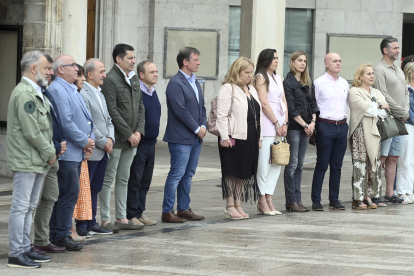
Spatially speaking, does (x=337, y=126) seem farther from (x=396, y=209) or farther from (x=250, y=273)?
(x=250, y=273)

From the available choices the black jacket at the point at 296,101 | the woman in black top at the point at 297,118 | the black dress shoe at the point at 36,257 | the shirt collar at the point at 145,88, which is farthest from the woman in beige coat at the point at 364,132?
the black dress shoe at the point at 36,257

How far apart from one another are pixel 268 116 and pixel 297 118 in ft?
1.43

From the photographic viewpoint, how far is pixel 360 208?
9836 millimetres

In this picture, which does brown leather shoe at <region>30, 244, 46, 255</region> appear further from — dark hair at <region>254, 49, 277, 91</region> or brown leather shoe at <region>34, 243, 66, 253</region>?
dark hair at <region>254, 49, 277, 91</region>

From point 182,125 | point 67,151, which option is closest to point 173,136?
point 182,125

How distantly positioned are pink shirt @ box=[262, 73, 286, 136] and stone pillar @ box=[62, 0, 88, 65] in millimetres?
3649

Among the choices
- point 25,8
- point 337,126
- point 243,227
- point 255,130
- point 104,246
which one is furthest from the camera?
point 25,8

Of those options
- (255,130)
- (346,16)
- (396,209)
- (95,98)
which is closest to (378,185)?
(396,209)

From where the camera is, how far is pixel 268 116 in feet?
30.0

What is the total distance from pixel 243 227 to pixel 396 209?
262 cm

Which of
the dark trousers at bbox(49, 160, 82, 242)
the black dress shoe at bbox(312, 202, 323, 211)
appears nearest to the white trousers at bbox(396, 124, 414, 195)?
the black dress shoe at bbox(312, 202, 323, 211)

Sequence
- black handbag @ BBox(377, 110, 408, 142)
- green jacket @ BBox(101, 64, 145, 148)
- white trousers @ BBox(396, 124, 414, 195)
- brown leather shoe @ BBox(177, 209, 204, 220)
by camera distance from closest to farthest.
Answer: green jacket @ BBox(101, 64, 145, 148)
brown leather shoe @ BBox(177, 209, 204, 220)
black handbag @ BBox(377, 110, 408, 142)
white trousers @ BBox(396, 124, 414, 195)

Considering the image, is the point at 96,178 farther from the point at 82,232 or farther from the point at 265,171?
the point at 265,171

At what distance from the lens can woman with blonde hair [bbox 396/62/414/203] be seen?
1060 cm
